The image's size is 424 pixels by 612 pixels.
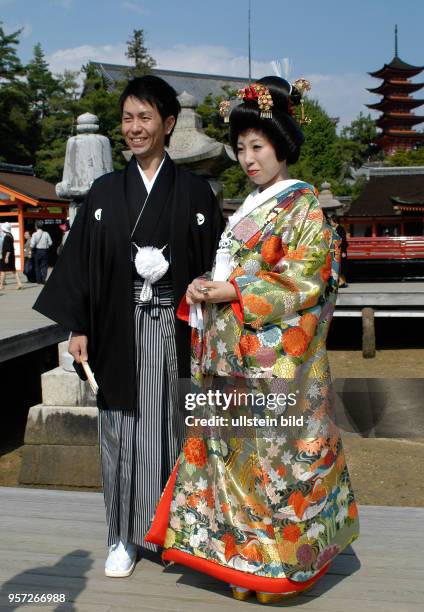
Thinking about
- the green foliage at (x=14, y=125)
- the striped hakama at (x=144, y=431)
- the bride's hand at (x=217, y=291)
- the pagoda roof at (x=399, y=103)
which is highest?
the pagoda roof at (x=399, y=103)

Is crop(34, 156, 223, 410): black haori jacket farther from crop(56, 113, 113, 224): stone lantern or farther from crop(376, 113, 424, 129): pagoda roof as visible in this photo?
crop(376, 113, 424, 129): pagoda roof

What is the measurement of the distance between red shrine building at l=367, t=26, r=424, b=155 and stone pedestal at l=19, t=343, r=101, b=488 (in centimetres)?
4644

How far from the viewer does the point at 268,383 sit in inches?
90.4

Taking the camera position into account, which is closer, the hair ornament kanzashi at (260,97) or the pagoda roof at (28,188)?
the hair ornament kanzashi at (260,97)

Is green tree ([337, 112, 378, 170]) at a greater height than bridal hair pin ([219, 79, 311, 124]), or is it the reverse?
green tree ([337, 112, 378, 170])

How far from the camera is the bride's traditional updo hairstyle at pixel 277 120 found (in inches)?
92.6

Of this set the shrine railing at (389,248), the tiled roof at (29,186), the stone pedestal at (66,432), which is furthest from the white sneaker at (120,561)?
the tiled roof at (29,186)

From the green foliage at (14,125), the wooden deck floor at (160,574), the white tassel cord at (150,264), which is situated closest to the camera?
the wooden deck floor at (160,574)

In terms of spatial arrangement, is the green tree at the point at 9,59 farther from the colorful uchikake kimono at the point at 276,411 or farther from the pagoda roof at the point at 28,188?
the colorful uchikake kimono at the point at 276,411

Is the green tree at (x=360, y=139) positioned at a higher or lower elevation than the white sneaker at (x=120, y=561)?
higher

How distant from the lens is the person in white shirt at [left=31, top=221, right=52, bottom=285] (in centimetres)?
1482

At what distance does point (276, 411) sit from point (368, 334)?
840 cm

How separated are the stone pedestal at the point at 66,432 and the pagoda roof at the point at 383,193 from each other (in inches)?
932

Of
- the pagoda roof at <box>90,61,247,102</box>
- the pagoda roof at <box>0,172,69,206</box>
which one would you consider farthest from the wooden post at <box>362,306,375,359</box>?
the pagoda roof at <box>90,61,247,102</box>
